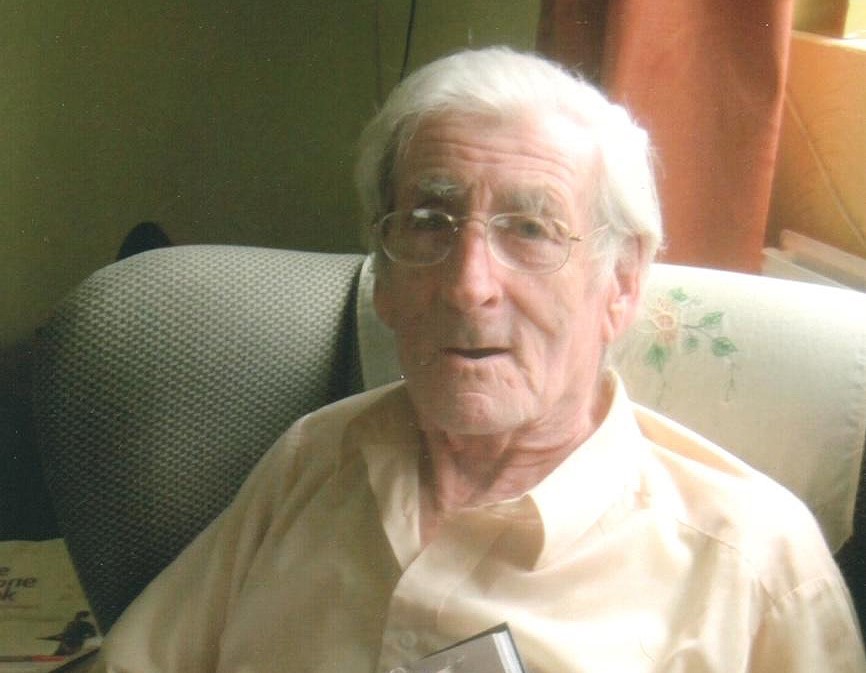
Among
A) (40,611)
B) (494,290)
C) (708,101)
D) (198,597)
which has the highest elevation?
(708,101)

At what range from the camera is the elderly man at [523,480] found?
3.26 feet

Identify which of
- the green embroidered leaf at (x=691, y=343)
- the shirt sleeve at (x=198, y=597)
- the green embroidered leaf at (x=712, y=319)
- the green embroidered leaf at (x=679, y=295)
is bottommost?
the shirt sleeve at (x=198, y=597)

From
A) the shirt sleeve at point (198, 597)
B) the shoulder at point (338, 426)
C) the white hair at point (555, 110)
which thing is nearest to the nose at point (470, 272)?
the white hair at point (555, 110)

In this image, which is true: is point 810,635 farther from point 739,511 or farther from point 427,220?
point 427,220

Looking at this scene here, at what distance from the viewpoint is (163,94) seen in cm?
207

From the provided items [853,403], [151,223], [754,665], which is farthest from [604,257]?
[151,223]

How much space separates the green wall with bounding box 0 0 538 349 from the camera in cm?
199

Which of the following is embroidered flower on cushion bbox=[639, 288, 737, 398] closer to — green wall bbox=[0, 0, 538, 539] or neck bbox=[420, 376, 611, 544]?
neck bbox=[420, 376, 611, 544]

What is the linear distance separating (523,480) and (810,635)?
32 centimetres

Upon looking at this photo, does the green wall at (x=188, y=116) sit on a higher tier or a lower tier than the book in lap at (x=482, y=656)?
higher

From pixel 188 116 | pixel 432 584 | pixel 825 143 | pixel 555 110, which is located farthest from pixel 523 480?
pixel 188 116

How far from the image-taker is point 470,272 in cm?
104

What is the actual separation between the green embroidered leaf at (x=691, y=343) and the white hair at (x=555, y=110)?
0.38 feet

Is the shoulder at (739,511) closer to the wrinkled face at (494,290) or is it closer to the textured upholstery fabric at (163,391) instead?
the wrinkled face at (494,290)
